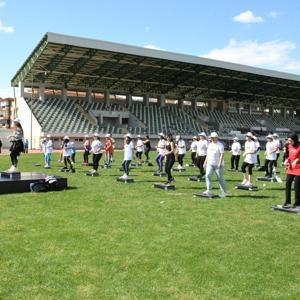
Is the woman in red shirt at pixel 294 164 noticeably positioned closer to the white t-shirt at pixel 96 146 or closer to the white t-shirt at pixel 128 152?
the white t-shirt at pixel 128 152

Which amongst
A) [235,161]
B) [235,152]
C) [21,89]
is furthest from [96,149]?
[21,89]

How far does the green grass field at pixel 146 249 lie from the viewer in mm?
5473

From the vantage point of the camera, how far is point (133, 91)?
6462 cm

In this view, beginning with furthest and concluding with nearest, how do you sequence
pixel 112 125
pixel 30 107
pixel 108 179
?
pixel 112 125 → pixel 30 107 → pixel 108 179

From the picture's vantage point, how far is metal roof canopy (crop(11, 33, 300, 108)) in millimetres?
46125

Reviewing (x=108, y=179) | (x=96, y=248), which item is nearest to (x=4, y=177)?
(x=108, y=179)

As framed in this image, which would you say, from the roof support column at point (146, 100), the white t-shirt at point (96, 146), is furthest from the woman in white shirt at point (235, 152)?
the roof support column at point (146, 100)

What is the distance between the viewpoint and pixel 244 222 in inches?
369

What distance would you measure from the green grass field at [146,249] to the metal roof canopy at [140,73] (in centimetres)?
3373

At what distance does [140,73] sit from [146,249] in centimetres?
4937

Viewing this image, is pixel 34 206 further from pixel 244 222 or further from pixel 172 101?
pixel 172 101

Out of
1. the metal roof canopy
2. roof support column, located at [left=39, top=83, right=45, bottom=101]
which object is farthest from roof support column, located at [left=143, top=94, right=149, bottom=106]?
roof support column, located at [left=39, top=83, right=45, bottom=101]

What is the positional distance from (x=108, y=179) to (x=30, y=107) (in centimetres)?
3820

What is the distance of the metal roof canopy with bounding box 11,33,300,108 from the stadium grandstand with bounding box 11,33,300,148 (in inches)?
3.8
